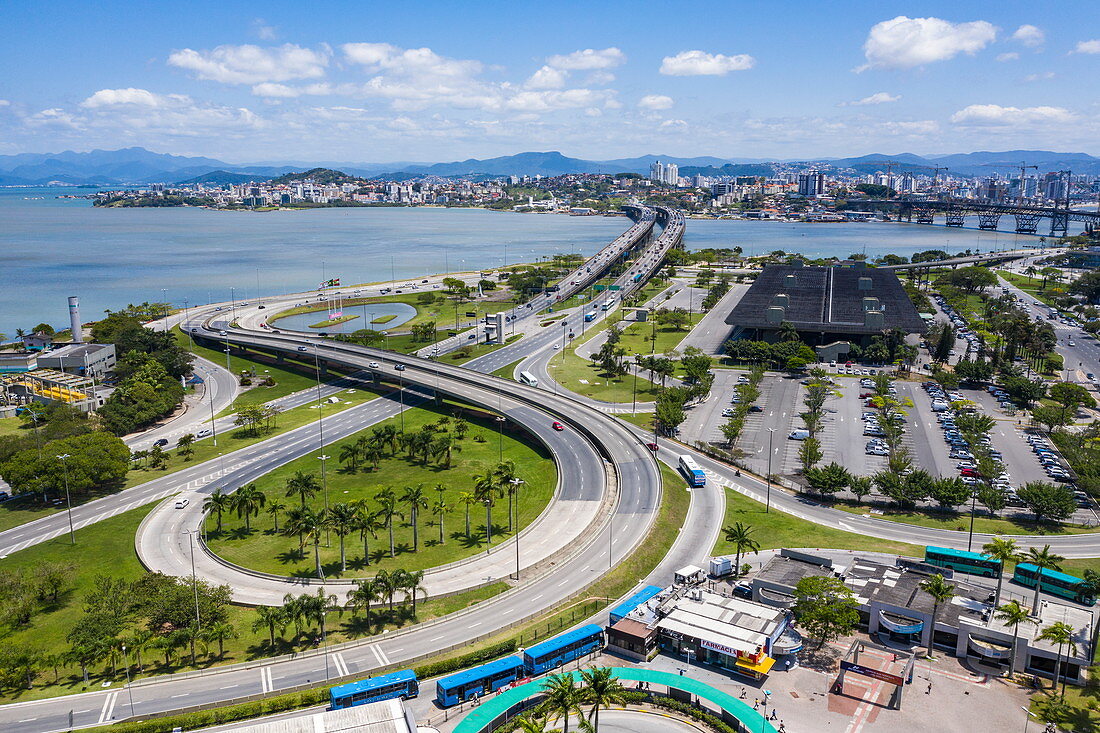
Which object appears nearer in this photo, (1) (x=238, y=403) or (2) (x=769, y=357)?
(1) (x=238, y=403)

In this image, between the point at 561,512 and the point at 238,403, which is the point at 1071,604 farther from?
the point at 238,403

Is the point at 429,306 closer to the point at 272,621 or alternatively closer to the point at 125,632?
the point at 125,632

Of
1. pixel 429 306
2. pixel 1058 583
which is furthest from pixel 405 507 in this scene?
pixel 429 306

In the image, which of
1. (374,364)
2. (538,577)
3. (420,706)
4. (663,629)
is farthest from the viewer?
(374,364)

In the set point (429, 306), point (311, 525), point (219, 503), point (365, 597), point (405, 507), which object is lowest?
point (405, 507)

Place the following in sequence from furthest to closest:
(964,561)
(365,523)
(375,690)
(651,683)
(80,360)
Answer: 1. (80,360)
2. (365,523)
3. (964,561)
4. (651,683)
5. (375,690)

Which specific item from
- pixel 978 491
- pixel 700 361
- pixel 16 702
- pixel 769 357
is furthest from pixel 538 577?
pixel 769 357

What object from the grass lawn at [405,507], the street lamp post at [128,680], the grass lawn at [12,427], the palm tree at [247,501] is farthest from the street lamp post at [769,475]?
the grass lawn at [12,427]
